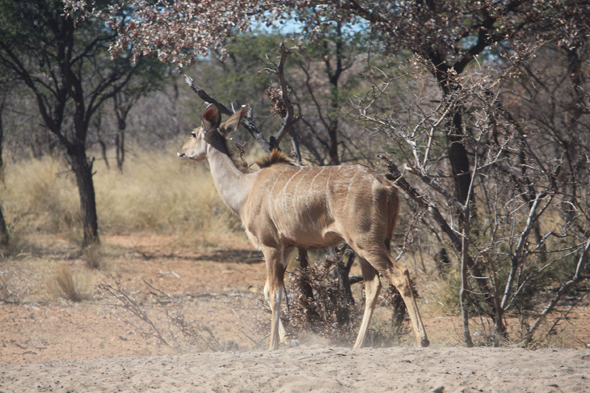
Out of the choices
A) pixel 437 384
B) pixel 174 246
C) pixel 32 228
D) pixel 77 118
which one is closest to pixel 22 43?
pixel 77 118

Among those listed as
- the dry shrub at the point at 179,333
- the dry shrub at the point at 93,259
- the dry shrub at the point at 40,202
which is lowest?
the dry shrub at the point at 179,333

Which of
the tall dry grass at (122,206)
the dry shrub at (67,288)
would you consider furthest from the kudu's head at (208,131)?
the tall dry grass at (122,206)

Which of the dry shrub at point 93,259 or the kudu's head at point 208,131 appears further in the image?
the dry shrub at point 93,259

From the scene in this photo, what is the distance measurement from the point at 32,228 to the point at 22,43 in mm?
4160

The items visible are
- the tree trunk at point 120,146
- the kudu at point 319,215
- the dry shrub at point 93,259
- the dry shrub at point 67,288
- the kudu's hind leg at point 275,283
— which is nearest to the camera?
the kudu at point 319,215

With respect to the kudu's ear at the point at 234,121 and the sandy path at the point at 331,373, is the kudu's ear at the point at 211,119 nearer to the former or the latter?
the kudu's ear at the point at 234,121

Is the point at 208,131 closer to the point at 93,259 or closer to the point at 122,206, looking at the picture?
the point at 93,259

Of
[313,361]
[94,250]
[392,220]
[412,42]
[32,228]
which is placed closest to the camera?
[313,361]

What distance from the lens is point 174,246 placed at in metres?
12.7

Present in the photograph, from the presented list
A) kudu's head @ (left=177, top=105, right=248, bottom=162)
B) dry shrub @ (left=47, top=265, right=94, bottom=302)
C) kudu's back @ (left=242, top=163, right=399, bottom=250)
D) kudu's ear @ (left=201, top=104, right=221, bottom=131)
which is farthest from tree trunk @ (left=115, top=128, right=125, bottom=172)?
kudu's back @ (left=242, top=163, right=399, bottom=250)

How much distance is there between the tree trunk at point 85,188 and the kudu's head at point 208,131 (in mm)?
5826

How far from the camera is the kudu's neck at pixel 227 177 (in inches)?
222

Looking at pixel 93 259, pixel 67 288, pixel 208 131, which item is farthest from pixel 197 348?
pixel 93 259

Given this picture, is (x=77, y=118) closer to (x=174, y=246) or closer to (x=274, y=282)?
(x=174, y=246)
